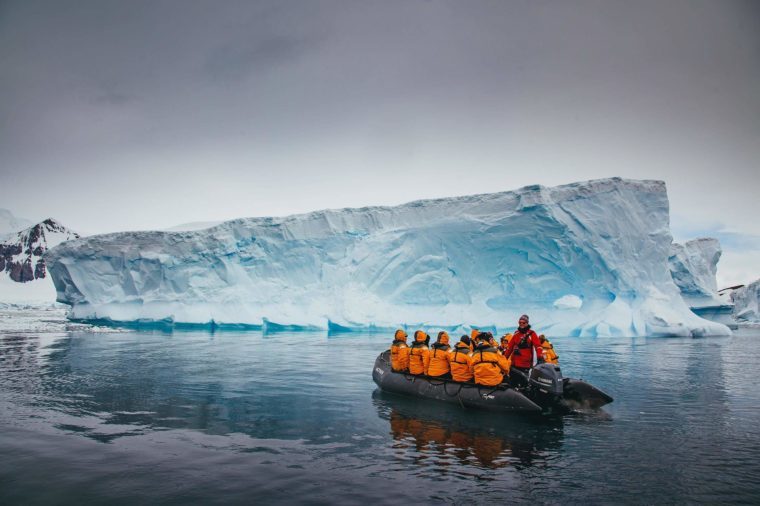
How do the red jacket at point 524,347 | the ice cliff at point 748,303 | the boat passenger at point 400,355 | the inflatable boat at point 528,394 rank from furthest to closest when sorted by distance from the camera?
the ice cliff at point 748,303, the boat passenger at point 400,355, the red jacket at point 524,347, the inflatable boat at point 528,394

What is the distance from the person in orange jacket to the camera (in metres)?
9.30

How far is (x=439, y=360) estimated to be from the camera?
8883mm

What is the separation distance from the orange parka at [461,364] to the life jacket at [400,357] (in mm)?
1299

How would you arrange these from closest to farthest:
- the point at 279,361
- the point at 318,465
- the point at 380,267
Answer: the point at 318,465
the point at 279,361
the point at 380,267

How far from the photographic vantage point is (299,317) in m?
30.4

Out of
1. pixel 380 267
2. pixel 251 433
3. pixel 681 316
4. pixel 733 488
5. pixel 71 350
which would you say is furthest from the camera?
pixel 380 267

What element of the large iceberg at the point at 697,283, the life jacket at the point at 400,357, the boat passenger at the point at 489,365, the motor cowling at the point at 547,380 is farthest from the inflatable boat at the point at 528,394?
the large iceberg at the point at 697,283

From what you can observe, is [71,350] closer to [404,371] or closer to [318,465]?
[404,371]

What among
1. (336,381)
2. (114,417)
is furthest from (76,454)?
(336,381)

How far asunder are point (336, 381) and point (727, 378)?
9.64 meters

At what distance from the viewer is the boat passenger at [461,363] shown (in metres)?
8.38

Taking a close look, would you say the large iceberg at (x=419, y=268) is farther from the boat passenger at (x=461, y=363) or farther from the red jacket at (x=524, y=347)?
the boat passenger at (x=461, y=363)

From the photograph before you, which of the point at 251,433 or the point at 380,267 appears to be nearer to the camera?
the point at 251,433

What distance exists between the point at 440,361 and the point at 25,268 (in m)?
66.7
